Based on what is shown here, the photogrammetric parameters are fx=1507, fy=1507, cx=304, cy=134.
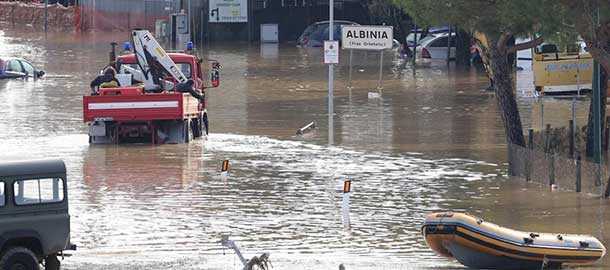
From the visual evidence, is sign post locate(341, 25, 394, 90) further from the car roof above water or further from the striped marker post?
the car roof above water

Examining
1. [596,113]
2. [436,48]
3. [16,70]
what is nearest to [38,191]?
[596,113]

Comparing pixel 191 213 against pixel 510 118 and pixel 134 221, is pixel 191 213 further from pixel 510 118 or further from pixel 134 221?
pixel 510 118

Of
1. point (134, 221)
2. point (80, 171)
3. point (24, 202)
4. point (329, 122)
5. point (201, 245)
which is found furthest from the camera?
point (329, 122)

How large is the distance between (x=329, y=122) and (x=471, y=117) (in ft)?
14.3

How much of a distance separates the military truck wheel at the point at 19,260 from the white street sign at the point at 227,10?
58364mm

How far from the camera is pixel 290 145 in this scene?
3469cm

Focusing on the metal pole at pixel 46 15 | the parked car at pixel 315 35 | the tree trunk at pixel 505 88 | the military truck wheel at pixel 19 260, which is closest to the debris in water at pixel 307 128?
the tree trunk at pixel 505 88

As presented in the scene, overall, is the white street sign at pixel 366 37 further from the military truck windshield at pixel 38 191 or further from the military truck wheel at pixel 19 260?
the military truck wheel at pixel 19 260

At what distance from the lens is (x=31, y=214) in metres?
18.3

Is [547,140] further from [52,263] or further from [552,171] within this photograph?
[52,263]

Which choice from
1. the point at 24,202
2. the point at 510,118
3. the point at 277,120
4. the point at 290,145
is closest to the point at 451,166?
the point at 510,118

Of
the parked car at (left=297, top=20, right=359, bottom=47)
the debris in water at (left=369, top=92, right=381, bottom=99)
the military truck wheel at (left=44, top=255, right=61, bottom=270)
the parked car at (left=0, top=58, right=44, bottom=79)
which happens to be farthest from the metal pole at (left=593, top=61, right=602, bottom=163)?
the parked car at (left=297, top=20, right=359, bottom=47)

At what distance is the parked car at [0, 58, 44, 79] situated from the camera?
54.0 m

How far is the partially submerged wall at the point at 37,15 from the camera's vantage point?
86.4 metres
